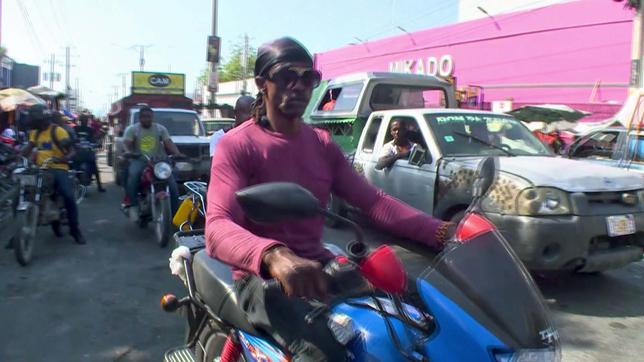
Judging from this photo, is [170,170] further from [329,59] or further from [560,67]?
[329,59]

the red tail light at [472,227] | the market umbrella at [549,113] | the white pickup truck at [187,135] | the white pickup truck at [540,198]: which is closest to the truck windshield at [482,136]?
the white pickup truck at [540,198]

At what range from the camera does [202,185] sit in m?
5.13

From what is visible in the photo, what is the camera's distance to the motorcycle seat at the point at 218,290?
221 cm

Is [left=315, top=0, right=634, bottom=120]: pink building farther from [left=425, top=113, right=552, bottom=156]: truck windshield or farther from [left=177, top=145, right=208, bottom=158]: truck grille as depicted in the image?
[left=177, top=145, right=208, bottom=158]: truck grille

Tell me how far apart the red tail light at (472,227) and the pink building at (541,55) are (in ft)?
49.6

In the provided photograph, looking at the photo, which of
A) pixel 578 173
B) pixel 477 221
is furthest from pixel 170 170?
pixel 477 221

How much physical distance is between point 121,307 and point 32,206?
228cm

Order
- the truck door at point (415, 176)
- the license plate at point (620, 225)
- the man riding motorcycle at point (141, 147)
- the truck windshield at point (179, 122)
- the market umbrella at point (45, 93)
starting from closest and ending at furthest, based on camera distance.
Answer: the license plate at point (620, 225), the truck door at point (415, 176), the man riding motorcycle at point (141, 147), the truck windshield at point (179, 122), the market umbrella at point (45, 93)

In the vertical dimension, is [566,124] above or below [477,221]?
above

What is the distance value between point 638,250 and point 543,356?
3857mm

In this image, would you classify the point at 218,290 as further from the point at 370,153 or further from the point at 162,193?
the point at 370,153

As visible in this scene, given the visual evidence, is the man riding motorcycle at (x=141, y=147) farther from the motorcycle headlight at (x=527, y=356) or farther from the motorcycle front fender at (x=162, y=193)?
the motorcycle headlight at (x=527, y=356)

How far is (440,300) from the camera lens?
153 cm

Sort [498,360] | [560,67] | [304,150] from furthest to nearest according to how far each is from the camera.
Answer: [560,67], [304,150], [498,360]
